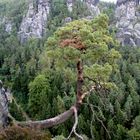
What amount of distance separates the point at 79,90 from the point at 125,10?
3836 inches

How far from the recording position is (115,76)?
56406 mm

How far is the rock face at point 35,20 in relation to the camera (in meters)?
102

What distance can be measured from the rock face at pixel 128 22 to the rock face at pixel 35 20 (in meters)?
19.1

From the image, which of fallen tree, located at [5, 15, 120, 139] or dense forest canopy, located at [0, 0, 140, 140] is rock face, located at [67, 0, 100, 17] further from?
fallen tree, located at [5, 15, 120, 139]

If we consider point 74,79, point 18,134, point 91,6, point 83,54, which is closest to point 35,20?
point 91,6

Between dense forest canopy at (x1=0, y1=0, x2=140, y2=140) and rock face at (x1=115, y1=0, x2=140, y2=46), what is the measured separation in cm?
377

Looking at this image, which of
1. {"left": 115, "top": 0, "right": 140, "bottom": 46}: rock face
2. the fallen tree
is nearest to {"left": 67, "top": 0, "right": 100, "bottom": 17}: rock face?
{"left": 115, "top": 0, "right": 140, "bottom": 46}: rock face

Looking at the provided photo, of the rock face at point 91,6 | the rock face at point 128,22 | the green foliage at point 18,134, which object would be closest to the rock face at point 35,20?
the rock face at point 91,6

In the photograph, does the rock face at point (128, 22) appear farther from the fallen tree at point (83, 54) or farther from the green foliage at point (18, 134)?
the green foliage at point (18, 134)

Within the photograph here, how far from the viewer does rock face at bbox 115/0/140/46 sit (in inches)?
3652

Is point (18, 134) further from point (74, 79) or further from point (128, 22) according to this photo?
point (128, 22)

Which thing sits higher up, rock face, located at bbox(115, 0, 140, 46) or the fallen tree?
the fallen tree

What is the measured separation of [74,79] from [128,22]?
5365cm

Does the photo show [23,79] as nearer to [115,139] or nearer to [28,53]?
[28,53]
